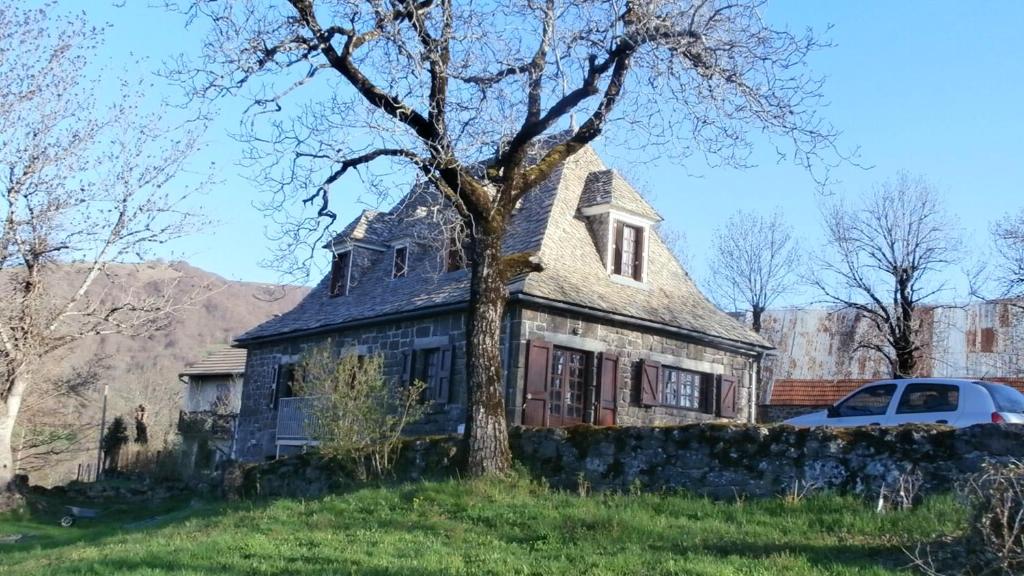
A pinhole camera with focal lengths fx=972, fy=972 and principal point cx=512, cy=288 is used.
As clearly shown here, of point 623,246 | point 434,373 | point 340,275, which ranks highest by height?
point 623,246

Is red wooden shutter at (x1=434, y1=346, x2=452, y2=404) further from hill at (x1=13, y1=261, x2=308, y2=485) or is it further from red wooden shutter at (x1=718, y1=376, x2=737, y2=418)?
red wooden shutter at (x1=718, y1=376, x2=737, y2=418)

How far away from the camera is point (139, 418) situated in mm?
35594

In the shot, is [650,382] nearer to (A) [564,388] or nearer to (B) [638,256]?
(A) [564,388]

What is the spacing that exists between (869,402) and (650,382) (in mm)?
6601

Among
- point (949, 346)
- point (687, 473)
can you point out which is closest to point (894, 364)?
point (949, 346)

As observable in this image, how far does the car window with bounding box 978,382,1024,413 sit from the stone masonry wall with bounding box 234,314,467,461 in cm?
908

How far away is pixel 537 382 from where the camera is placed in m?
17.7

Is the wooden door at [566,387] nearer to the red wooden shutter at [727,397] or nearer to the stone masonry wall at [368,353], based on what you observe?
the stone masonry wall at [368,353]

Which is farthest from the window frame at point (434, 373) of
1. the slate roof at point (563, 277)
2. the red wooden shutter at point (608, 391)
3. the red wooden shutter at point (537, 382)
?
the red wooden shutter at point (608, 391)

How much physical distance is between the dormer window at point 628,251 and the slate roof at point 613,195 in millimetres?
380

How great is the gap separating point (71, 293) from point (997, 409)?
62.4 feet

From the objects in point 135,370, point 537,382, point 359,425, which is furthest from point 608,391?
point 135,370

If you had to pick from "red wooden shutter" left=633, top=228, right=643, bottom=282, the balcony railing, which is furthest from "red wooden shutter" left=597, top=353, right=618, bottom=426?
the balcony railing

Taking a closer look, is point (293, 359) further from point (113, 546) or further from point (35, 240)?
point (113, 546)
